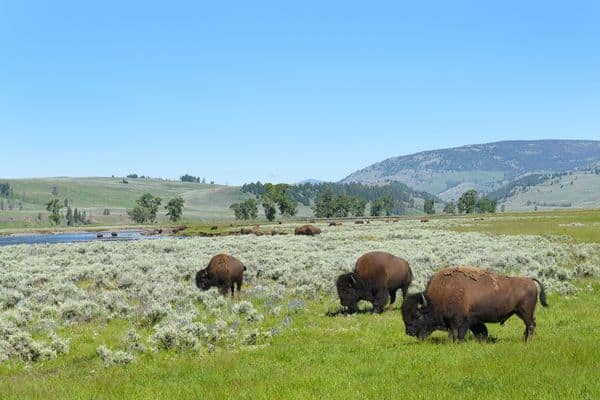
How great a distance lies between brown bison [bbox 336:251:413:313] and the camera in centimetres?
1745

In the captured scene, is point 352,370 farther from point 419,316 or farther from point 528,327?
point 528,327

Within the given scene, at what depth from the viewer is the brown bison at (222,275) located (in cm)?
2186

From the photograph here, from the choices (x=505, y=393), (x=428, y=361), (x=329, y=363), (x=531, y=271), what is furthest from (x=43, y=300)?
(x=531, y=271)

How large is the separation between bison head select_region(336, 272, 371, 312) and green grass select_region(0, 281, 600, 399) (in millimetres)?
3034

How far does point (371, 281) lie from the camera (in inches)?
693

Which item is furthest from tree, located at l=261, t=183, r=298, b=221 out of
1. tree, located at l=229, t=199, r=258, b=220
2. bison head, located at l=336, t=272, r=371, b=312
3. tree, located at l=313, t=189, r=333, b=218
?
bison head, located at l=336, t=272, r=371, b=312

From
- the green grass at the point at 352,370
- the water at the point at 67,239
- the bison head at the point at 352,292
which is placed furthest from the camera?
the water at the point at 67,239

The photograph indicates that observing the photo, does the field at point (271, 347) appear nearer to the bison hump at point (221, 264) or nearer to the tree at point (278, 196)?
the bison hump at point (221, 264)

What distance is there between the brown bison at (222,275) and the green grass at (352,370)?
773cm

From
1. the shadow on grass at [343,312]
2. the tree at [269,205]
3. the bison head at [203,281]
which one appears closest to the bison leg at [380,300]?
the shadow on grass at [343,312]

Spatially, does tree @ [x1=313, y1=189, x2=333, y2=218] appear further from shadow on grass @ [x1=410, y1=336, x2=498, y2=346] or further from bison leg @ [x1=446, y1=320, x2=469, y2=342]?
bison leg @ [x1=446, y1=320, x2=469, y2=342]

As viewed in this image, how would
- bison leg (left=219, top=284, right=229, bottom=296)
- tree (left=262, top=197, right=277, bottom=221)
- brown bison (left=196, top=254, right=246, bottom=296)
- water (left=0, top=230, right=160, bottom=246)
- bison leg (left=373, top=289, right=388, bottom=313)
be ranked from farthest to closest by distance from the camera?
tree (left=262, top=197, right=277, bottom=221) < water (left=0, top=230, right=160, bottom=246) < brown bison (left=196, top=254, right=246, bottom=296) < bison leg (left=219, top=284, right=229, bottom=296) < bison leg (left=373, top=289, right=388, bottom=313)

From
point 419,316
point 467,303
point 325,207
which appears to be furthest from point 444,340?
point 325,207

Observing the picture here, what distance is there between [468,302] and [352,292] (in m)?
6.12
